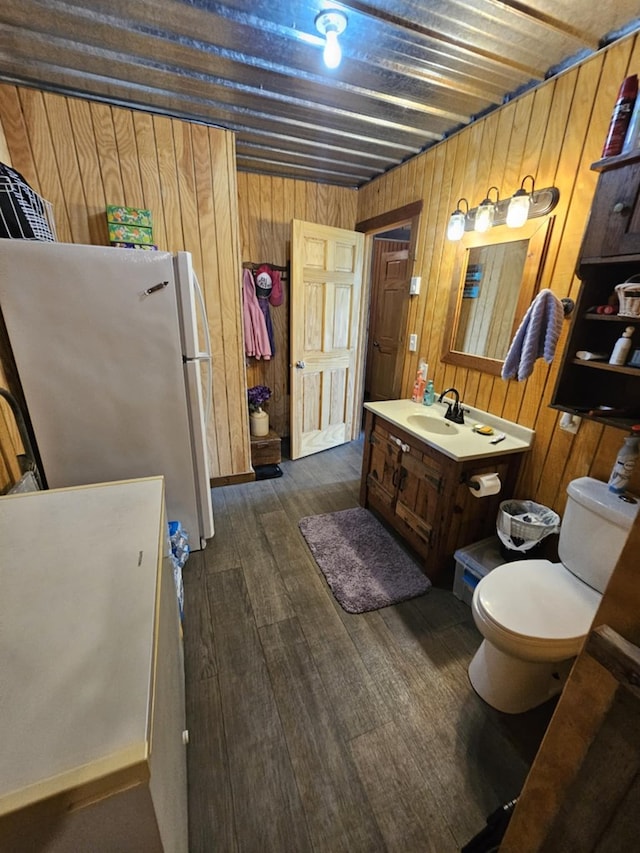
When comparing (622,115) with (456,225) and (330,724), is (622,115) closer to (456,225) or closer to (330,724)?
(456,225)

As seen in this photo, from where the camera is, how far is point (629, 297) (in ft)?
4.23

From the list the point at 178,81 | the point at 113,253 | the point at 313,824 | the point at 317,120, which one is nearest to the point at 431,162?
the point at 317,120

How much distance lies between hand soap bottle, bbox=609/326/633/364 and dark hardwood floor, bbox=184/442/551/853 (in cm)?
138

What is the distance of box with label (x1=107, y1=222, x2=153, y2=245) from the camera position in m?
1.97

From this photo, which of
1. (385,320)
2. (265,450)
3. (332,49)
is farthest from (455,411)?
(385,320)

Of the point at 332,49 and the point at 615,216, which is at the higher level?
the point at 332,49

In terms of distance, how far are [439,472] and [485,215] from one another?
57.2 inches

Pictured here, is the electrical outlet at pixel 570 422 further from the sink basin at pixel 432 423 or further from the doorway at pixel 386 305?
the doorway at pixel 386 305

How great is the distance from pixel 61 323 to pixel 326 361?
2.20m

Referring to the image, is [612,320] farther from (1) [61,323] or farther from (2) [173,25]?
(1) [61,323]

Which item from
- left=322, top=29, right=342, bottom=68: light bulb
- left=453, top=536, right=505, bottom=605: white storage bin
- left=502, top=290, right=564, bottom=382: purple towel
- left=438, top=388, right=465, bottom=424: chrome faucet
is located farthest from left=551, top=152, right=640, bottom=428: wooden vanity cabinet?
left=322, top=29, right=342, bottom=68: light bulb

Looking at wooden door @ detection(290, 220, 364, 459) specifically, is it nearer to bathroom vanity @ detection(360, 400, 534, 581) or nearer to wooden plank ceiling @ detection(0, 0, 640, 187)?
wooden plank ceiling @ detection(0, 0, 640, 187)

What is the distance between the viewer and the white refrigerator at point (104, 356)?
57.7 inches

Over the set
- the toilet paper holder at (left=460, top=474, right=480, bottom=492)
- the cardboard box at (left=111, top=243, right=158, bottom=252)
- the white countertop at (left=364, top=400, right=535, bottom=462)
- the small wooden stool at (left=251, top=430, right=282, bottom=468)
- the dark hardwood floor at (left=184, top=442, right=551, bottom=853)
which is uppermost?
the cardboard box at (left=111, top=243, right=158, bottom=252)
